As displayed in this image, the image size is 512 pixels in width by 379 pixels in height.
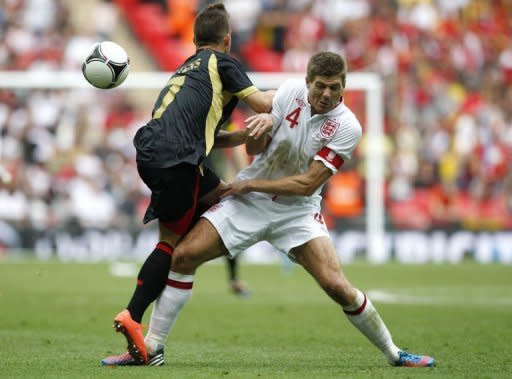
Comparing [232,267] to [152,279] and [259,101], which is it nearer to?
[152,279]

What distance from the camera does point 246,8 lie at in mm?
25344

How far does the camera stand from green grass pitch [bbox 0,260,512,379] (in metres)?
7.42

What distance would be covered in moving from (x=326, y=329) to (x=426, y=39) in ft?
52.8

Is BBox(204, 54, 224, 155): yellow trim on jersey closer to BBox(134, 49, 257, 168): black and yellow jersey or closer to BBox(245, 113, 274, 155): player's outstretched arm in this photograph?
BBox(134, 49, 257, 168): black and yellow jersey

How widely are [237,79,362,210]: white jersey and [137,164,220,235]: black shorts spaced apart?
0.59m

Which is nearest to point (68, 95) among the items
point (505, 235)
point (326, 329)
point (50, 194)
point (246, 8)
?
point (50, 194)

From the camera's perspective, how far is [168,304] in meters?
7.57

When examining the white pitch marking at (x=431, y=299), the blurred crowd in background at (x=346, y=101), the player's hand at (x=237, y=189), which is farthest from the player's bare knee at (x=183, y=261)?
the blurred crowd in background at (x=346, y=101)

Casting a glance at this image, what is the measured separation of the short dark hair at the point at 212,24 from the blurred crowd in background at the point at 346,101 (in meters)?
13.7

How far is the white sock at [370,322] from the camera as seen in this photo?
7.56 m

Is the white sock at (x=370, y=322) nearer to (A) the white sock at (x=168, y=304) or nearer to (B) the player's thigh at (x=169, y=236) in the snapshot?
(A) the white sock at (x=168, y=304)

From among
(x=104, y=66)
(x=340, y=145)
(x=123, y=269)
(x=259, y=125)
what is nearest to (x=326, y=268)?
(x=340, y=145)

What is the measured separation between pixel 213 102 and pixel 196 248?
1.02 meters

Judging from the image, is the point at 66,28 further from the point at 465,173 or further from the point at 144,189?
the point at 465,173
